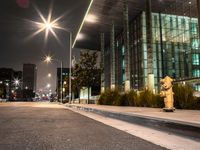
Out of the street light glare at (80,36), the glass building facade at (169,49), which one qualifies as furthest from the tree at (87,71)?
the street light glare at (80,36)

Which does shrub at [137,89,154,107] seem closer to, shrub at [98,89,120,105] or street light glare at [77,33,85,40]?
shrub at [98,89,120,105]

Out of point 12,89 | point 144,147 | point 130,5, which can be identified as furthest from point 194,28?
point 12,89

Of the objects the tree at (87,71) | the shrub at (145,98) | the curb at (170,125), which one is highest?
the tree at (87,71)

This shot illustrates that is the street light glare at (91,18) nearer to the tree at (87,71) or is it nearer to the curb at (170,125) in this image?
the tree at (87,71)

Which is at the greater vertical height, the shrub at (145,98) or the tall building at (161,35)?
the tall building at (161,35)

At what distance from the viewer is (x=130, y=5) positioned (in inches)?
1825

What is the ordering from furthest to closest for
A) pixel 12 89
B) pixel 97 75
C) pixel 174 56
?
pixel 12 89 → pixel 174 56 → pixel 97 75

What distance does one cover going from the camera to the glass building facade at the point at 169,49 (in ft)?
159

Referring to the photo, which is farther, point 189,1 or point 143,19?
point 143,19

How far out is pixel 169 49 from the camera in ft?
165

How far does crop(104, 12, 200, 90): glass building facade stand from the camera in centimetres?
4841

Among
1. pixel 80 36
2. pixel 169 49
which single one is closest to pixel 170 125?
pixel 169 49

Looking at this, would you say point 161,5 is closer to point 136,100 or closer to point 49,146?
point 136,100

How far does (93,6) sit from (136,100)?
28.9 meters
